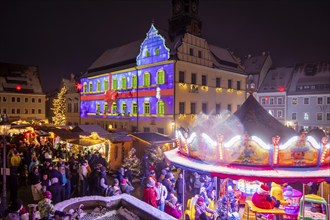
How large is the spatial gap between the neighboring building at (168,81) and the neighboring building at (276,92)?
7521 mm

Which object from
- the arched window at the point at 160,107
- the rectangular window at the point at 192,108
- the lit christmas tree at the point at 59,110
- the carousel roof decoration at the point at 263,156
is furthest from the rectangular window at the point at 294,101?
the lit christmas tree at the point at 59,110

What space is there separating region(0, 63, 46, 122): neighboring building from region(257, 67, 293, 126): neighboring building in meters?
39.5

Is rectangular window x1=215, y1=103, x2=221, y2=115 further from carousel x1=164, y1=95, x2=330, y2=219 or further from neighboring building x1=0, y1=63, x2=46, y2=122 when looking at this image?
neighboring building x1=0, y1=63, x2=46, y2=122

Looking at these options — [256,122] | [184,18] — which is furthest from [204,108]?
[256,122]

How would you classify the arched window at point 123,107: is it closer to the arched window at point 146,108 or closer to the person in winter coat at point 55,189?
the arched window at point 146,108

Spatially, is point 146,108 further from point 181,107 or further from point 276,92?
point 276,92

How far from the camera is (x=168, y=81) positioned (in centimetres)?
2789

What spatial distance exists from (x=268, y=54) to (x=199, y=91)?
22362mm

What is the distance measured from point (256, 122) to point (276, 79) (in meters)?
38.3

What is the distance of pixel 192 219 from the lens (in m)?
8.54

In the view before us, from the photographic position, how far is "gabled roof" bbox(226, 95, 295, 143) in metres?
8.88

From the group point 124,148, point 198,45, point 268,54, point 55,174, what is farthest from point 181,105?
point 268,54

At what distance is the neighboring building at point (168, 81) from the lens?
92.1 ft

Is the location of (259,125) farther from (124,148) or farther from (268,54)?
(268,54)
